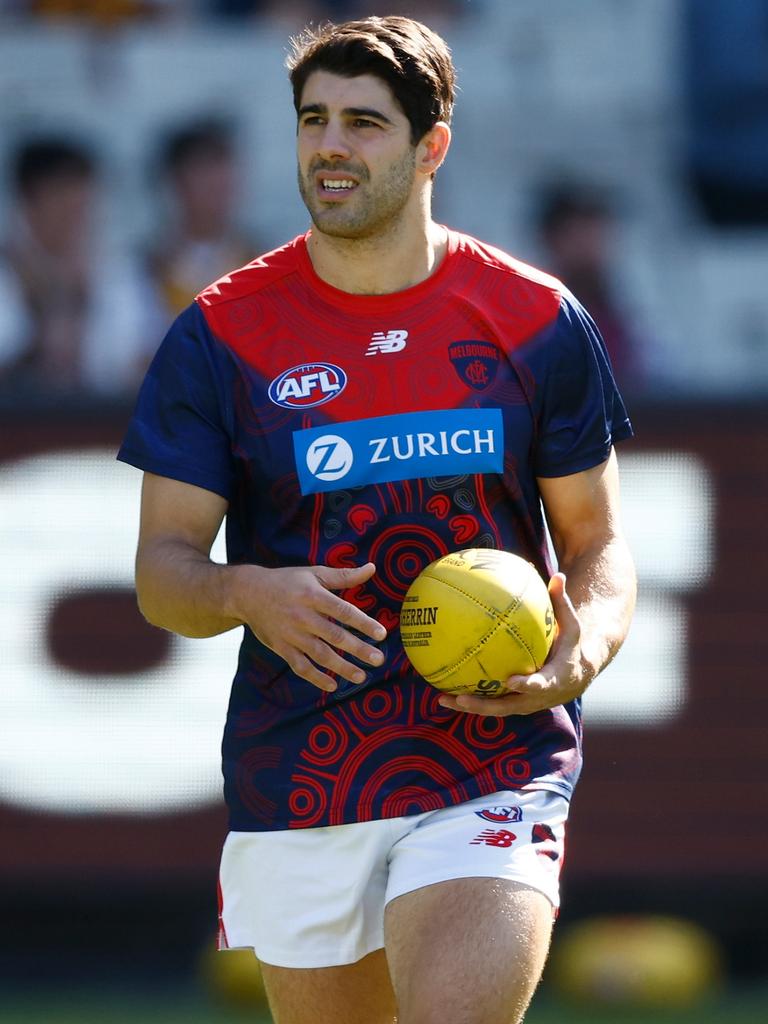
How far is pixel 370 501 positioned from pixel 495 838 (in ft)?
2.65

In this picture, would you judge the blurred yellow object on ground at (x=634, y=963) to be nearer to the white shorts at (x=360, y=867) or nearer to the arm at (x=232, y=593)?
the white shorts at (x=360, y=867)

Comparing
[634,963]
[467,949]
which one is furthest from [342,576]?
[634,963]

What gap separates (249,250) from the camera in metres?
10.5

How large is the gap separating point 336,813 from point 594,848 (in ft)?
11.8

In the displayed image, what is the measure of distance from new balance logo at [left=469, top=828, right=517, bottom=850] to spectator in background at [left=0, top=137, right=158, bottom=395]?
5.38 metres

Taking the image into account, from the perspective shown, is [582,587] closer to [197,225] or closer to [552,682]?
[552,682]

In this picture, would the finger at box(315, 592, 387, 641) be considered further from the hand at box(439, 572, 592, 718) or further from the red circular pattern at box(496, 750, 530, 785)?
the red circular pattern at box(496, 750, 530, 785)

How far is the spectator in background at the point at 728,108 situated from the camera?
11.9m

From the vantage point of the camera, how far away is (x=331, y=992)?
4.19 meters

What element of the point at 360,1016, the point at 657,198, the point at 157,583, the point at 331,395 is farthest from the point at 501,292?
the point at 657,198

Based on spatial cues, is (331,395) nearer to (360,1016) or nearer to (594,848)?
(360,1016)

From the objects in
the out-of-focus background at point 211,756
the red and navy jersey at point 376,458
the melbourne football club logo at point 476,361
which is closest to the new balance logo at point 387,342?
the red and navy jersey at point 376,458

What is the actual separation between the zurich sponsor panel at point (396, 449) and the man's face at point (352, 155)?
1.54 feet

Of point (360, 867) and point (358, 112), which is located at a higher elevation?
point (358, 112)
